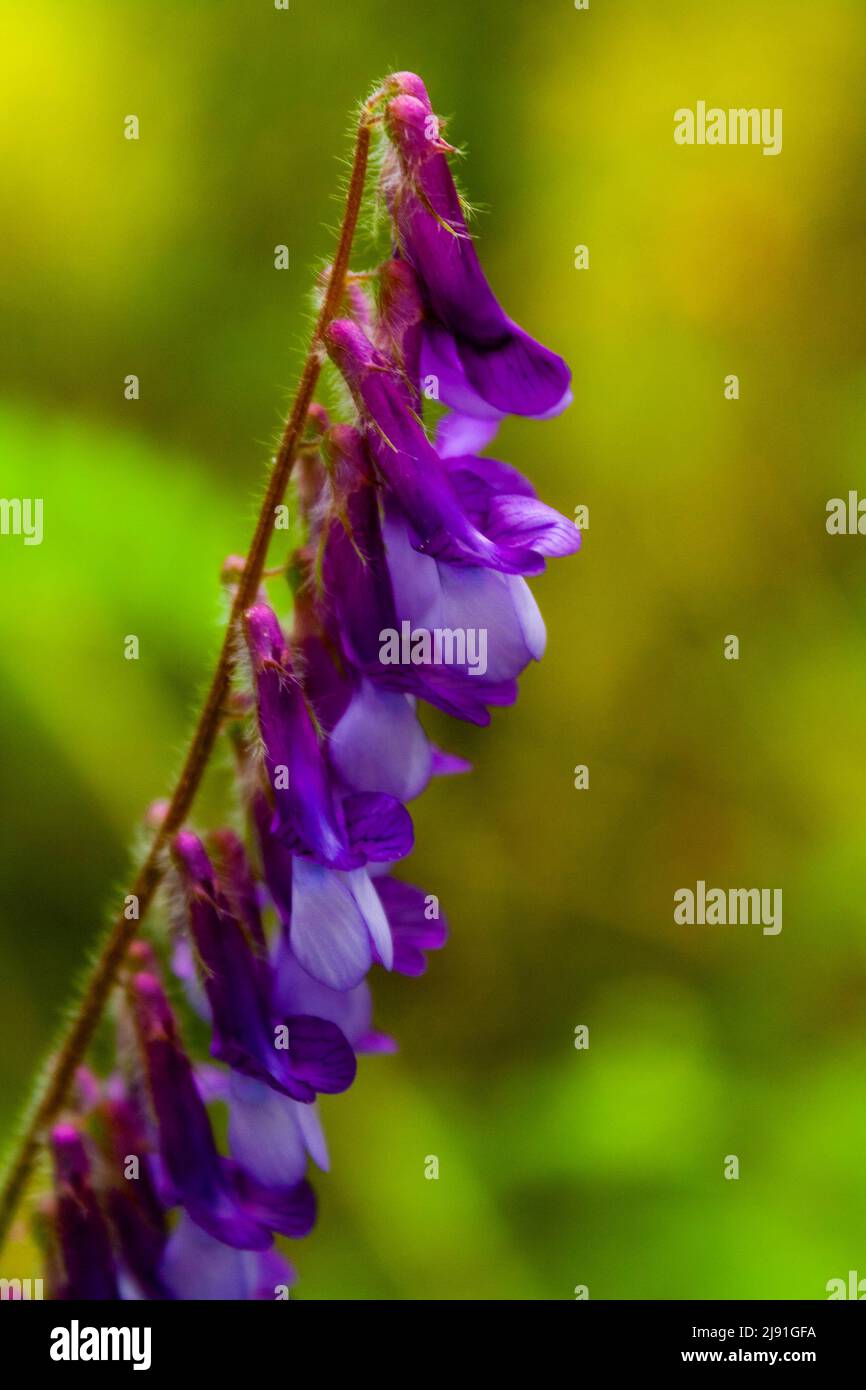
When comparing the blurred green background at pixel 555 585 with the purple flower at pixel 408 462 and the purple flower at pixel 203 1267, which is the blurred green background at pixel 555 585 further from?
the purple flower at pixel 408 462

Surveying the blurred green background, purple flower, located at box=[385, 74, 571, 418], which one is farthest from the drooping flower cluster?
the blurred green background

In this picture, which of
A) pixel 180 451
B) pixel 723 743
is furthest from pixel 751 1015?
pixel 180 451

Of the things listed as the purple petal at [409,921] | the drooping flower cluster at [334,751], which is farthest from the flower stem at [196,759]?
the purple petal at [409,921]

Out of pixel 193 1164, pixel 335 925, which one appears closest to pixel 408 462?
pixel 335 925

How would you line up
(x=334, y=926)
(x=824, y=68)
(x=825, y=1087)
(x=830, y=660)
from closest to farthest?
1. (x=334, y=926)
2. (x=825, y=1087)
3. (x=830, y=660)
4. (x=824, y=68)

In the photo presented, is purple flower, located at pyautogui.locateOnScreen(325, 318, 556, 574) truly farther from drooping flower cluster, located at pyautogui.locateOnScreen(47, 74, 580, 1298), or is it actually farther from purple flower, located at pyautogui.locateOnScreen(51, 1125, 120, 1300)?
purple flower, located at pyautogui.locateOnScreen(51, 1125, 120, 1300)

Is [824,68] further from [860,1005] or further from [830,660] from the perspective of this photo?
[860,1005]
